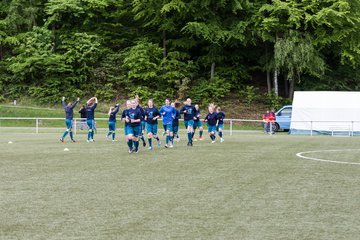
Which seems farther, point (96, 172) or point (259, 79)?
point (259, 79)

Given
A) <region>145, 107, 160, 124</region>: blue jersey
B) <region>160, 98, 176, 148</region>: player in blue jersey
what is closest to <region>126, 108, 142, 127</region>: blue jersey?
<region>145, 107, 160, 124</region>: blue jersey

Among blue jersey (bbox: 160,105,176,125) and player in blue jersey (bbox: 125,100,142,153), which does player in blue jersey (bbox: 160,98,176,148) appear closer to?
blue jersey (bbox: 160,105,176,125)

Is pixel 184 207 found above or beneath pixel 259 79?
beneath

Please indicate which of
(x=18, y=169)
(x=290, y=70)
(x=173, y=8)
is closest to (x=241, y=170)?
(x=18, y=169)

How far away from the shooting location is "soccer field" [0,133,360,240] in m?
8.75

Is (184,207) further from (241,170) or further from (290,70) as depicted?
(290,70)

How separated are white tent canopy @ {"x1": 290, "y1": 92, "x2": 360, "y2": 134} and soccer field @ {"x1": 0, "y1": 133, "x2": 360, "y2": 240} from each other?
919 inches

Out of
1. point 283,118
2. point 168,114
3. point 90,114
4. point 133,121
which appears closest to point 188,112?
point 168,114

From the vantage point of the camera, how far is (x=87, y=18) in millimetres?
60812

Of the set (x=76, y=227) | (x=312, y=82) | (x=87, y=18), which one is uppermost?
(x=87, y=18)

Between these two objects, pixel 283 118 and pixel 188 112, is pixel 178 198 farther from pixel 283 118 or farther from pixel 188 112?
pixel 283 118

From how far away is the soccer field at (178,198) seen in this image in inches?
344

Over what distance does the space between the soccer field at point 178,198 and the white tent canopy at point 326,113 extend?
2333cm

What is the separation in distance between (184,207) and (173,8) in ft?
150
